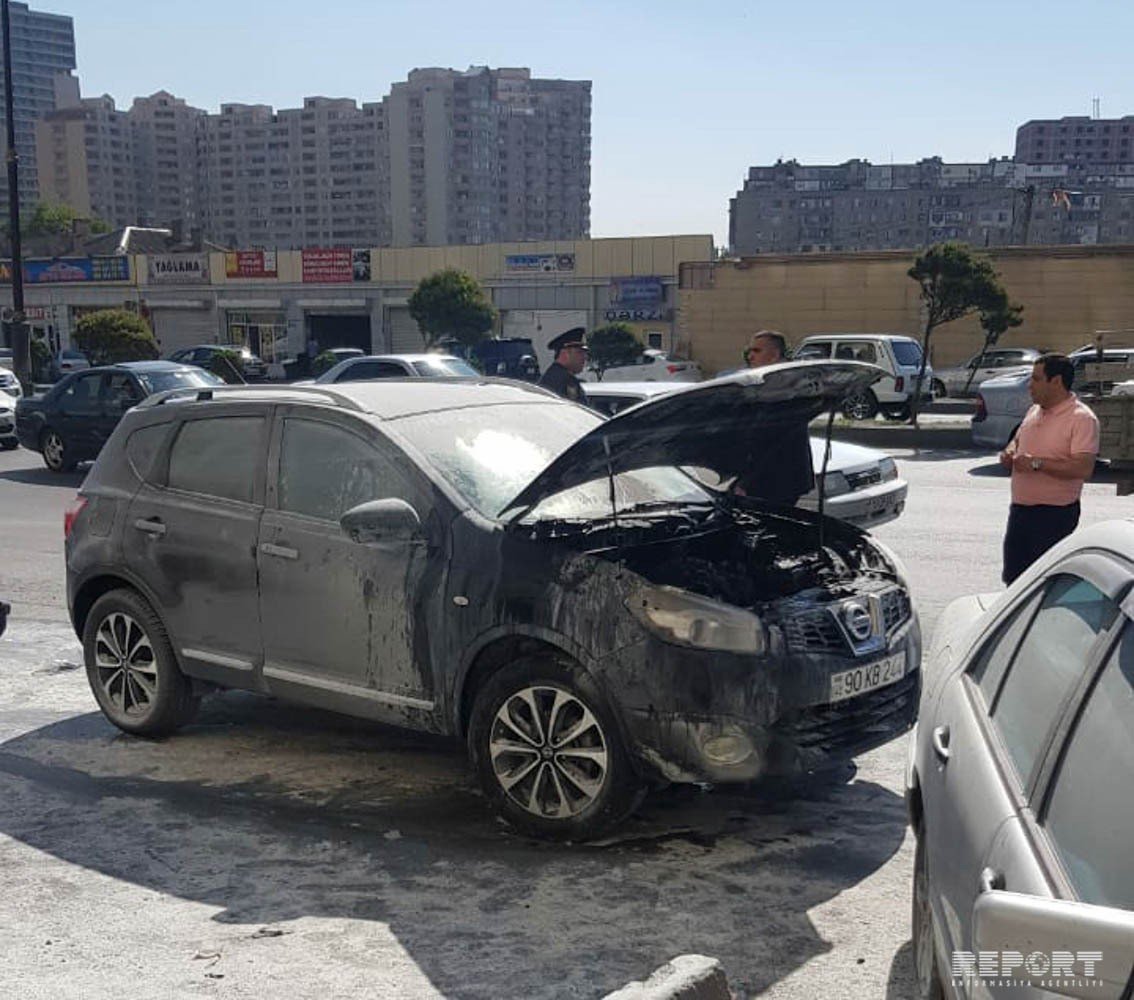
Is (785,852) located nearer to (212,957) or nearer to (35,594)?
(212,957)

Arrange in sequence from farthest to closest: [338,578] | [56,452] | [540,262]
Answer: [540,262], [56,452], [338,578]

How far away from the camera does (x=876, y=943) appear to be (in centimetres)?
355

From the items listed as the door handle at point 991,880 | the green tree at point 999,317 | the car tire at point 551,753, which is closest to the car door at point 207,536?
the car tire at point 551,753

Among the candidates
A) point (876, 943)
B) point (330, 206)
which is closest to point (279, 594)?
point (876, 943)

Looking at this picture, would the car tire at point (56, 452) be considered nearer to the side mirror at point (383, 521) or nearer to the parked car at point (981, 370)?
the side mirror at point (383, 521)

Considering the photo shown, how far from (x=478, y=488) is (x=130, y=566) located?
6.26 feet

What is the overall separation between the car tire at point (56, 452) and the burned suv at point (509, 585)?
11.6m

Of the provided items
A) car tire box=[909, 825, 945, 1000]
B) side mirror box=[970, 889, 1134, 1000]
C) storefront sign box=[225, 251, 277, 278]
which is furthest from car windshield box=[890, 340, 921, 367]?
storefront sign box=[225, 251, 277, 278]

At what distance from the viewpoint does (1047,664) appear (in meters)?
2.53

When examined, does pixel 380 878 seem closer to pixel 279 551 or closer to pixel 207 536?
pixel 279 551

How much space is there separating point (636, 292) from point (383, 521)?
4217cm

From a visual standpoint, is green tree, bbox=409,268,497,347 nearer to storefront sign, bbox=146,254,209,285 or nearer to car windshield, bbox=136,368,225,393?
storefront sign, bbox=146,254,209,285

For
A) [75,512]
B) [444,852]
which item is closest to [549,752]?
[444,852]

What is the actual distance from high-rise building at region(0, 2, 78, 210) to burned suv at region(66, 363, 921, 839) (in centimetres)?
15021
